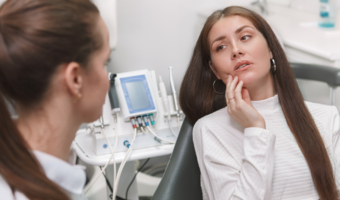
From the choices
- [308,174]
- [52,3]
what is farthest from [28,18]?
[308,174]

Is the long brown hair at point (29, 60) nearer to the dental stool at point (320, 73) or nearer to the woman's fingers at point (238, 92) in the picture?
the woman's fingers at point (238, 92)

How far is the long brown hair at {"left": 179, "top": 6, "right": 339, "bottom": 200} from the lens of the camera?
3.54ft

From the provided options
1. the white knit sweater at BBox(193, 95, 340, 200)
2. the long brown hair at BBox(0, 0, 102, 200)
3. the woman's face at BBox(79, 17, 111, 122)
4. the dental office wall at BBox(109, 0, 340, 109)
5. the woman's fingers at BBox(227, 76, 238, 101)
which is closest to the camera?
the long brown hair at BBox(0, 0, 102, 200)

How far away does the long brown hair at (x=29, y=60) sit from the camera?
555mm

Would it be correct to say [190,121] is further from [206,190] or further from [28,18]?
[28,18]

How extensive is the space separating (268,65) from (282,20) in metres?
1.05

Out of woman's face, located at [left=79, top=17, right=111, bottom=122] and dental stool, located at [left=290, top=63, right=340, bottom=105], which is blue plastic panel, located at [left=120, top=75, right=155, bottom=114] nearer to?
woman's face, located at [left=79, top=17, right=111, bottom=122]

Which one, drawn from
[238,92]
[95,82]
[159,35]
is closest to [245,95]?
[238,92]

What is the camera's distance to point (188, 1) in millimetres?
1804

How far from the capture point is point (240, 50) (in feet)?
3.66

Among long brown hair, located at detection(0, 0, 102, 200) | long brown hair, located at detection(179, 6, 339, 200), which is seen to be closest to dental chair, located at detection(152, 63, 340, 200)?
long brown hair, located at detection(179, 6, 339, 200)

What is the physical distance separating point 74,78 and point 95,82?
0.06 meters

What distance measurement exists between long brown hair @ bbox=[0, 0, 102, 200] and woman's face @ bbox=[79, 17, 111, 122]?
54mm

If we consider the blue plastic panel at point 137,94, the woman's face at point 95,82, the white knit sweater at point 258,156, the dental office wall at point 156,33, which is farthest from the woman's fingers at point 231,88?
the dental office wall at point 156,33
